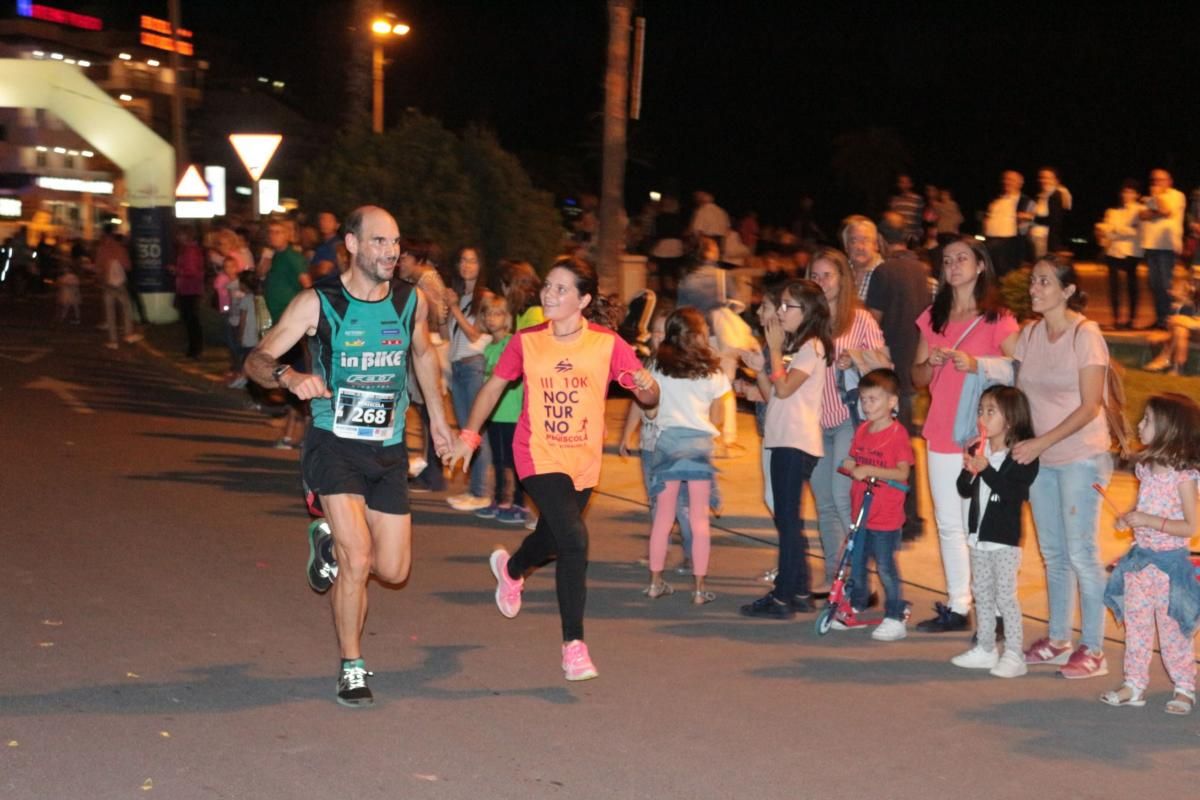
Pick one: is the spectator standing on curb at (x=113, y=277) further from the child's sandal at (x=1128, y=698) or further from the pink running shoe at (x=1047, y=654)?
the child's sandal at (x=1128, y=698)

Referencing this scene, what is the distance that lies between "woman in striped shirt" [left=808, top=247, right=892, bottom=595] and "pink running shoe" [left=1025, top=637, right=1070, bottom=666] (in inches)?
55.3

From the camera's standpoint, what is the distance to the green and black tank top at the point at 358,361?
6488 millimetres

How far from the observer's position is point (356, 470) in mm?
6523

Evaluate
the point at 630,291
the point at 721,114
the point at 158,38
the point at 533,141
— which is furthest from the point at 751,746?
the point at 533,141

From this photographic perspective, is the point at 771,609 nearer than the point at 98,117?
Yes

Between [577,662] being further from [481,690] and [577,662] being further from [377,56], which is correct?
[377,56]

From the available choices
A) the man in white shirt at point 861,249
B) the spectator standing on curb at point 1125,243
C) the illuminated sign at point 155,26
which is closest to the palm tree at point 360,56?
the spectator standing on curb at point 1125,243

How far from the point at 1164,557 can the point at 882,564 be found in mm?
1659

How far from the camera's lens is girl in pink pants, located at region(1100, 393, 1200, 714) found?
21.0 ft

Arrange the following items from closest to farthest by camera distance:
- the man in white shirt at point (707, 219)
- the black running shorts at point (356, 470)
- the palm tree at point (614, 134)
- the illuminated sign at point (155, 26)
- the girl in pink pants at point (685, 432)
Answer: the black running shorts at point (356, 470) < the girl in pink pants at point (685, 432) < the palm tree at point (614, 134) < the man in white shirt at point (707, 219) < the illuminated sign at point (155, 26)

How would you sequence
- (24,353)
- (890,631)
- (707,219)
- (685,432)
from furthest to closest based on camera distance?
(24,353) < (707,219) < (685,432) < (890,631)

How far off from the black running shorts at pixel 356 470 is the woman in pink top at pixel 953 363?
9.19ft

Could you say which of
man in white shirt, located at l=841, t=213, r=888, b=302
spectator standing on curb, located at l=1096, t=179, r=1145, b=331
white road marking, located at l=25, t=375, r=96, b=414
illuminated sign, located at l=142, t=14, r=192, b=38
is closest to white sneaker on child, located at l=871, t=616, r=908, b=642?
man in white shirt, located at l=841, t=213, r=888, b=302

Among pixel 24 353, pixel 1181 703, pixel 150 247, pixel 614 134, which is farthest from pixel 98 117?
pixel 1181 703
